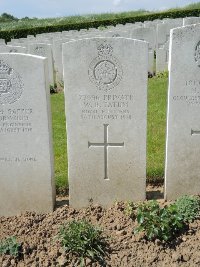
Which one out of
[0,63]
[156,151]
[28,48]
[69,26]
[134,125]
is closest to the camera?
[0,63]

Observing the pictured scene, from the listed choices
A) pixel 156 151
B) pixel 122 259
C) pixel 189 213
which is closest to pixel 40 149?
pixel 122 259

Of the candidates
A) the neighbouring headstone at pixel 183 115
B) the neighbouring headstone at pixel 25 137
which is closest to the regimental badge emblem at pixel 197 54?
the neighbouring headstone at pixel 183 115

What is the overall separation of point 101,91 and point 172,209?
1391 mm

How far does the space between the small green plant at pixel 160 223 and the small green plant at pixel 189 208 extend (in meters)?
0.10

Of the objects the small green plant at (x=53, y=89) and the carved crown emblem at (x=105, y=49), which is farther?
the small green plant at (x=53, y=89)

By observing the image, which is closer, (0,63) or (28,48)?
(0,63)

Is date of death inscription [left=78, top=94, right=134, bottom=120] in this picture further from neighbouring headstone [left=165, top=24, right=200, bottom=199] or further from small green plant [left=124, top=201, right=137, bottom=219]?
small green plant [left=124, top=201, right=137, bottom=219]

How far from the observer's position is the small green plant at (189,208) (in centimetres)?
383

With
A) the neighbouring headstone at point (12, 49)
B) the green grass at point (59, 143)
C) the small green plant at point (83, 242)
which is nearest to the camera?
the small green plant at point (83, 242)

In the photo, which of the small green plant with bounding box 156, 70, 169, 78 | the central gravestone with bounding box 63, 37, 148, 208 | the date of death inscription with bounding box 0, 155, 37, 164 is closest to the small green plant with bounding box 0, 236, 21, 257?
the date of death inscription with bounding box 0, 155, 37, 164

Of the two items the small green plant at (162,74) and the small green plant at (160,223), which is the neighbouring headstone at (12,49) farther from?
the small green plant at (160,223)

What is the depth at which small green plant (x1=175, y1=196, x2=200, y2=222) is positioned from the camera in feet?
12.6

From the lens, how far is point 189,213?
387 centimetres

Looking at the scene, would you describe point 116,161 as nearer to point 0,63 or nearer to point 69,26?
point 0,63
